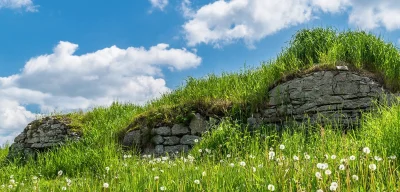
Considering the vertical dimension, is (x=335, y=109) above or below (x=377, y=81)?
below

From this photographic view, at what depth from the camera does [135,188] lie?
579 centimetres

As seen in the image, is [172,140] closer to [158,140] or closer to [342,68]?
[158,140]

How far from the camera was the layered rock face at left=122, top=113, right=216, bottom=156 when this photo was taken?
489 inches

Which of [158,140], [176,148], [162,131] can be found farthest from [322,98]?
[158,140]

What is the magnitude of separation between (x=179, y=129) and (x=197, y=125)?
531mm

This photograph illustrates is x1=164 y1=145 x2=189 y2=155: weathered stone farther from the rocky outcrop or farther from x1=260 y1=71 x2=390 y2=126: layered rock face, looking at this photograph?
x1=260 y1=71 x2=390 y2=126: layered rock face

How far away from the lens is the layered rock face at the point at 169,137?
40.7ft

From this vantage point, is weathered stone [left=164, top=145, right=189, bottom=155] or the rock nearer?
the rock

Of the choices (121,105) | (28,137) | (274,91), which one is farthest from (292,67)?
(28,137)

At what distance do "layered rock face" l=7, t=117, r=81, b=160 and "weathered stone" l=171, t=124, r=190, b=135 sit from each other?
4016mm

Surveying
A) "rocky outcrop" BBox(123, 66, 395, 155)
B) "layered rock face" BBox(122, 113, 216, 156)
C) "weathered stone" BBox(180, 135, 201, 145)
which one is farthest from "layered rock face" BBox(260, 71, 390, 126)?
"weathered stone" BBox(180, 135, 201, 145)

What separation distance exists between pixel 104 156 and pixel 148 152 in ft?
6.59

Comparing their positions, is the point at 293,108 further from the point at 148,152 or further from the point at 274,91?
the point at 148,152

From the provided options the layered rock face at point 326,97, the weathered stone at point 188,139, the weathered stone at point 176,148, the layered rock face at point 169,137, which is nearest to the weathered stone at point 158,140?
the layered rock face at point 169,137
